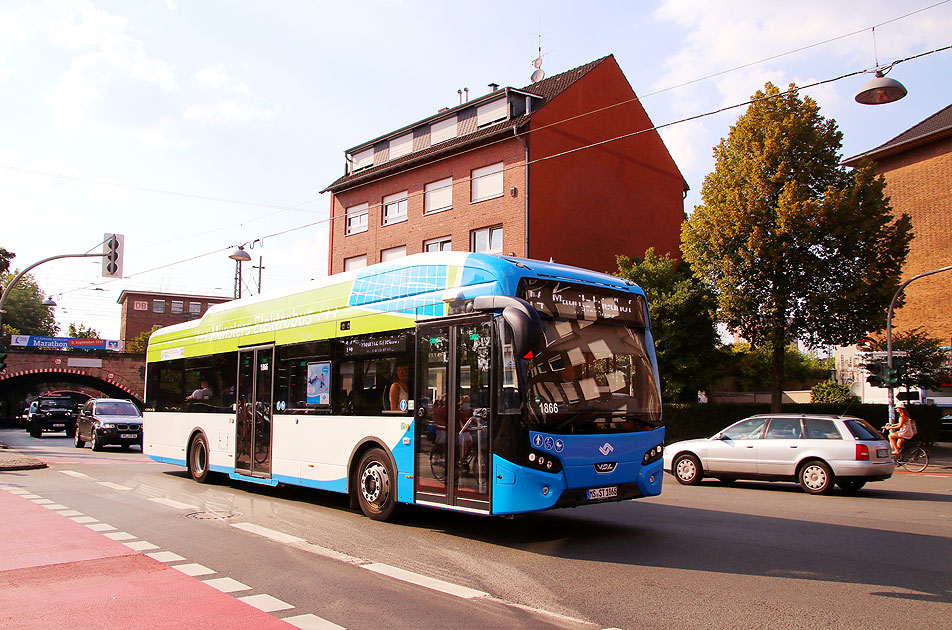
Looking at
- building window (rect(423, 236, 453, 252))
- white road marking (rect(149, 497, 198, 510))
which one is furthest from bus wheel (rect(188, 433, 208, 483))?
building window (rect(423, 236, 453, 252))

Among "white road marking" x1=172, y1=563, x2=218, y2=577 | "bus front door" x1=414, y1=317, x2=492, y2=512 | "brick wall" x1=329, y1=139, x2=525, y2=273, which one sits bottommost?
"white road marking" x1=172, y1=563, x2=218, y2=577

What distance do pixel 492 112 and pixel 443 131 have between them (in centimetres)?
337

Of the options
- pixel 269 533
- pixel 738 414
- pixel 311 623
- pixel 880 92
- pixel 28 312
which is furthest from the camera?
pixel 28 312

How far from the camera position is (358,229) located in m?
39.8

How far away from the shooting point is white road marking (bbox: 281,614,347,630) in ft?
16.6

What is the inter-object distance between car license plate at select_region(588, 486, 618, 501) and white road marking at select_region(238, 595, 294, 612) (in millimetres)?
3504

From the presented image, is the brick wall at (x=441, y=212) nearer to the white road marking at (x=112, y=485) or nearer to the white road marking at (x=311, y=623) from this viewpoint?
the white road marking at (x=112, y=485)

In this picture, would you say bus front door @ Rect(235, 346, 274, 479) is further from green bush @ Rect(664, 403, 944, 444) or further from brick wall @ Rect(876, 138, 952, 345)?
brick wall @ Rect(876, 138, 952, 345)

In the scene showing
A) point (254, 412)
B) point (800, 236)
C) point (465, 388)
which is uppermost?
point (800, 236)

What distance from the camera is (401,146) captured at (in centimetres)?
3897

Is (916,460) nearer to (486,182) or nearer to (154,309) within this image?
(486,182)

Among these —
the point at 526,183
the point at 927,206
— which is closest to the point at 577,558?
the point at 526,183

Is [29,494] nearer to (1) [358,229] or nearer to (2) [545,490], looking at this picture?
(2) [545,490]

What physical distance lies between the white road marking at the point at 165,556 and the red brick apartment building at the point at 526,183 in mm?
23944
